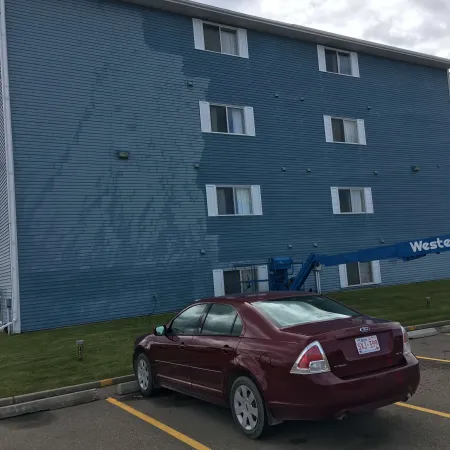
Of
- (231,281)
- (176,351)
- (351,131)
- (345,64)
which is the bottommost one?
(176,351)

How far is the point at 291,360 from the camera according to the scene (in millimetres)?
5008

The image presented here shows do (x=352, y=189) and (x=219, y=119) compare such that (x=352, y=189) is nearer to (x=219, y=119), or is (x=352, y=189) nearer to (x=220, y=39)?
(x=219, y=119)

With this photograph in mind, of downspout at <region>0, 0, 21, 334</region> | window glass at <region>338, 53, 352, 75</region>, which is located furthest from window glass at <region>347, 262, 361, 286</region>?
downspout at <region>0, 0, 21, 334</region>

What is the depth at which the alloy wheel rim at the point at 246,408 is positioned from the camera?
5.33 meters

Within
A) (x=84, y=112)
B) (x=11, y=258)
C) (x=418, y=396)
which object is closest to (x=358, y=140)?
(x=84, y=112)

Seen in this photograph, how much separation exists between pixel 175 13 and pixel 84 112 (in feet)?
16.9

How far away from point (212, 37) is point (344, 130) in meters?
6.69

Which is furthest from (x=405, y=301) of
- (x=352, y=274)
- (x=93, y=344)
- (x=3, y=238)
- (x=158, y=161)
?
(x=3, y=238)

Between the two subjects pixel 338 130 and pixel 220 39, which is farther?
pixel 338 130

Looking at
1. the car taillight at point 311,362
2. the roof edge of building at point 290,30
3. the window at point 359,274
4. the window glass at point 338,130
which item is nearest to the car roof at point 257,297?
the car taillight at point 311,362

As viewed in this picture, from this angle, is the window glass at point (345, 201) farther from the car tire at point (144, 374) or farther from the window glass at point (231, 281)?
the car tire at point (144, 374)

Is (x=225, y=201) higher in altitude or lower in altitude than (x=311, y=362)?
→ higher

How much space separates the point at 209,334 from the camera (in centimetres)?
631

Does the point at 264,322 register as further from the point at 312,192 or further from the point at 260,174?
the point at 312,192
